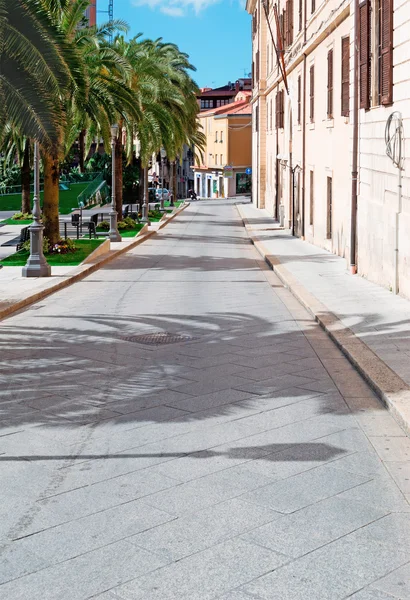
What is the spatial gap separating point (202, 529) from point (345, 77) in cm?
2202

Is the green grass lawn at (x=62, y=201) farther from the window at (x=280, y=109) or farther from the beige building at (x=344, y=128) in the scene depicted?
the beige building at (x=344, y=128)

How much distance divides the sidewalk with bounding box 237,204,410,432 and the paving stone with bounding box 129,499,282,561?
98.8 inches

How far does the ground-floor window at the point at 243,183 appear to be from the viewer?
11356 centimetres

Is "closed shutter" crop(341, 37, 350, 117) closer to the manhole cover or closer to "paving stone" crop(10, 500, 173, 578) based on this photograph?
the manhole cover

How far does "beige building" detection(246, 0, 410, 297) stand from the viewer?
1792cm

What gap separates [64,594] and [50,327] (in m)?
10.4

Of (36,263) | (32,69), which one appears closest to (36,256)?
(36,263)

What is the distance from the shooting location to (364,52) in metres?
21.0

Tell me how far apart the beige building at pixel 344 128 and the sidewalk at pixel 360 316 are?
0.62 m

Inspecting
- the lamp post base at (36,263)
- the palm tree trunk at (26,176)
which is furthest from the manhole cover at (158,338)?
the palm tree trunk at (26,176)

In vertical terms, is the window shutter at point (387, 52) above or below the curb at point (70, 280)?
above

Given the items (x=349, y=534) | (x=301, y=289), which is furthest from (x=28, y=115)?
(x=349, y=534)

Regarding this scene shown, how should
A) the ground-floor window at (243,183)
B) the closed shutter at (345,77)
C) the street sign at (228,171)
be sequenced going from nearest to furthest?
1. the closed shutter at (345,77)
2. the street sign at (228,171)
3. the ground-floor window at (243,183)

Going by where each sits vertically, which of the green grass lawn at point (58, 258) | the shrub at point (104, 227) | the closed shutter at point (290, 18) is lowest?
the green grass lawn at point (58, 258)
